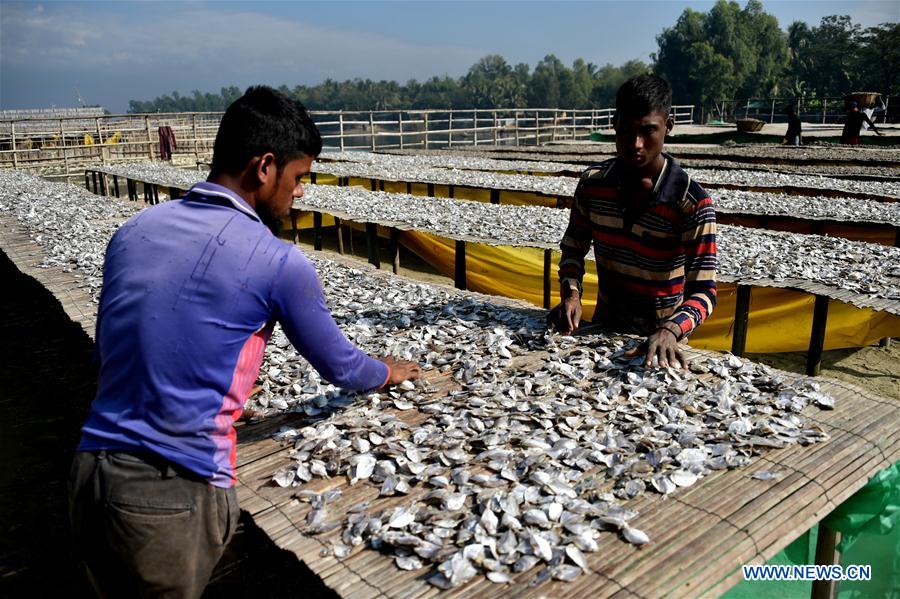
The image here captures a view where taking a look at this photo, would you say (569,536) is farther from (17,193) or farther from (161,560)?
(17,193)

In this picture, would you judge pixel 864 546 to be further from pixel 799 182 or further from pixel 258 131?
pixel 799 182

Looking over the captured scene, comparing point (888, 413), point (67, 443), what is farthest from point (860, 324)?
point (67, 443)

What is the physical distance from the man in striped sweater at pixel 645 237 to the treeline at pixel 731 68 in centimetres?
1751

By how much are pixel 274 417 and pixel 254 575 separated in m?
1.62

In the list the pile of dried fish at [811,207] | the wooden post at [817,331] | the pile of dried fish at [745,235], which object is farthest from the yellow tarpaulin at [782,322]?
the pile of dried fish at [811,207]

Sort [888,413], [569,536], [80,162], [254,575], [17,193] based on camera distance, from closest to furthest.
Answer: [569,536], [888,413], [254,575], [17,193], [80,162]

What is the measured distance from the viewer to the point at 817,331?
4820 mm

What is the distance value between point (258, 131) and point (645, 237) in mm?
1897

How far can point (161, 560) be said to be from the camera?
5.10 feet

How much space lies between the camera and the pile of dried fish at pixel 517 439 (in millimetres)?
1701

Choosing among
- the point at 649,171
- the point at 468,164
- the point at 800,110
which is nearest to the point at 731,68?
the point at 800,110

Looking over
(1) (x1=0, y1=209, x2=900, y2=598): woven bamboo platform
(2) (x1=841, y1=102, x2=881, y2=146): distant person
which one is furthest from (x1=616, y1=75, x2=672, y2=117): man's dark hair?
(2) (x1=841, y1=102, x2=881, y2=146): distant person

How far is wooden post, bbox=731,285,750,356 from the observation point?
5098 millimetres

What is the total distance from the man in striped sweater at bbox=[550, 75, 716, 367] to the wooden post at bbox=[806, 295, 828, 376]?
2348mm
